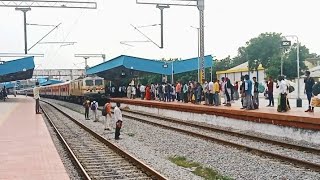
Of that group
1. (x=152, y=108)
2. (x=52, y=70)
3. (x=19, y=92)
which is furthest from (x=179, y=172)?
(x=19, y=92)

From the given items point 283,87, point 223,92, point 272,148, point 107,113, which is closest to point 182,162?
point 272,148

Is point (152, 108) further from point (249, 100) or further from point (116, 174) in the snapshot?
point (116, 174)

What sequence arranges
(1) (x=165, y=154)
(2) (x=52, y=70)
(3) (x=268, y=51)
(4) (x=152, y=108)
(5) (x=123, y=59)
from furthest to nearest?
1. (2) (x=52, y=70)
2. (3) (x=268, y=51)
3. (5) (x=123, y=59)
4. (4) (x=152, y=108)
5. (1) (x=165, y=154)

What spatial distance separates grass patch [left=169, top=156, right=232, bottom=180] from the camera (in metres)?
10.8

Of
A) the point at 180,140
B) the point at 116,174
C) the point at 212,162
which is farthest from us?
the point at 180,140

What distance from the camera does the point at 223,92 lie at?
25984mm

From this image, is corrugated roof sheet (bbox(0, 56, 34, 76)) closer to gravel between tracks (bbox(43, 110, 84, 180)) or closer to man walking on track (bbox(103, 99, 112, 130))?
man walking on track (bbox(103, 99, 112, 130))

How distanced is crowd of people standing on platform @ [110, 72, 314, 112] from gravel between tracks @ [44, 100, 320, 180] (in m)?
3.59

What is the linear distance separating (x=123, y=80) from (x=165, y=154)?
41019mm

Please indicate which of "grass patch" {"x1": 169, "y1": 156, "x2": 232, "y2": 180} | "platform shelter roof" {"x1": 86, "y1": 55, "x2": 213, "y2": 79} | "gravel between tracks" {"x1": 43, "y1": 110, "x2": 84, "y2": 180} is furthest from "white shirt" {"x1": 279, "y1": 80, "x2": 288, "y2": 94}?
"platform shelter roof" {"x1": 86, "y1": 55, "x2": 213, "y2": 79}

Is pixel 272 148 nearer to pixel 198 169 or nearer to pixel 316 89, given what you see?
pixel 198 169

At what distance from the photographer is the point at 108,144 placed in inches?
658

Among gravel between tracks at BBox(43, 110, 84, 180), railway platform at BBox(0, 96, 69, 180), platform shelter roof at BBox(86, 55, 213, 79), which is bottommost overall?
gravel between tracks at BBox(43, 110, 84, 180)

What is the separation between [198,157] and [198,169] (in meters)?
2.12
